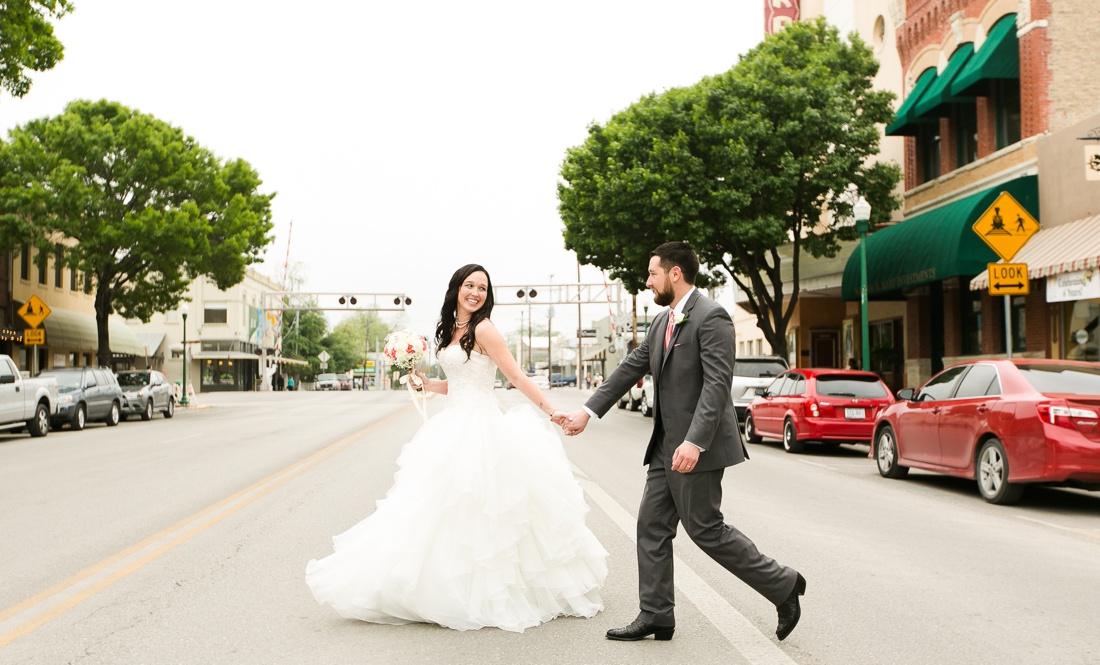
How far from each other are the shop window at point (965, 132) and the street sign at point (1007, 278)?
11.9 metres

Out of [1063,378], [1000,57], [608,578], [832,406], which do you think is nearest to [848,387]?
[832,406]

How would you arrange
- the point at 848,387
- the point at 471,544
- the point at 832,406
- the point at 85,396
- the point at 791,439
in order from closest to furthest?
the point at 471,544 < the point at 832,406 < the point at 848,387 < the point at 791,439 < the point at 85,396

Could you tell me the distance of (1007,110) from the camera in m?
24.3

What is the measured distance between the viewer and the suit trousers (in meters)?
5.11

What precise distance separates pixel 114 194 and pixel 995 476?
1149 inches

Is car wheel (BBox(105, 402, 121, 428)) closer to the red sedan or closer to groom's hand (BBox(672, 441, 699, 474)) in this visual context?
the red sedan

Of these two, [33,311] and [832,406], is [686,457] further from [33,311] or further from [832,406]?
[33,311]

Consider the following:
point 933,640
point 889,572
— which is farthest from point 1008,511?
point 933,640

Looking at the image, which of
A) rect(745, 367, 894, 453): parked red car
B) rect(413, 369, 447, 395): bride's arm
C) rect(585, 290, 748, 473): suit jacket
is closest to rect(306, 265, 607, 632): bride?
rect(413, 369, 447, 395): bride's arm

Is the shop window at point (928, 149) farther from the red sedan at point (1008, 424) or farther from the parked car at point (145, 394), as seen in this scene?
the parked car at point (145, 394)

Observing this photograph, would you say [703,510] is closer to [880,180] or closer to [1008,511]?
[1008,511]

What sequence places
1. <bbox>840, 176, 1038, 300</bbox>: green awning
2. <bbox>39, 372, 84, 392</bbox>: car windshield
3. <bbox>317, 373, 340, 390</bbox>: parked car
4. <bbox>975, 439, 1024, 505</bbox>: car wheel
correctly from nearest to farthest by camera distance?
<bbox>975, 439, 1024, 505</bbox>: car wheel < <bbox>840, 176, 1038, 300</bbox>: green awning < <bbox>39, 372, 84, 392</bbox>: car windshield < <bbox>317, 373, 340, 390</bbox>: parked car

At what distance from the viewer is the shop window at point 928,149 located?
28250 millimetres

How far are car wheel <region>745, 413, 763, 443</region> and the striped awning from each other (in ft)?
17.2
